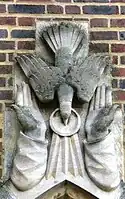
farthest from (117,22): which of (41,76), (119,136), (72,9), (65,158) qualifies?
(65,158)

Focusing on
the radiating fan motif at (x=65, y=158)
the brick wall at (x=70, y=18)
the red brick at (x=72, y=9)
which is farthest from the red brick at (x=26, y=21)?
the radiating fan motif at (x=65, y=158)

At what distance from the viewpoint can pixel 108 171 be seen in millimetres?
4934

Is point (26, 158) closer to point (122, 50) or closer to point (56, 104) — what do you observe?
point (56, 104)

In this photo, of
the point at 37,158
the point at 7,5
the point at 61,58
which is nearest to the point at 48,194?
the point at 37,158

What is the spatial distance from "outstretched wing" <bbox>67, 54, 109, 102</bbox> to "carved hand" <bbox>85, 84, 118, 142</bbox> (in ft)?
0.18

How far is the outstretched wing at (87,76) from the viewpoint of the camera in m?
5.08

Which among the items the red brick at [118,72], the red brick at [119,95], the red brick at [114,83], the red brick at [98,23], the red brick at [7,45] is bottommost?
the red brick at [119,95]

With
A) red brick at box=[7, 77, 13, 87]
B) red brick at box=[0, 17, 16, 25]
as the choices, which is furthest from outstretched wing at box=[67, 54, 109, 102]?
red brick at box=[0, 17, 16, 25]

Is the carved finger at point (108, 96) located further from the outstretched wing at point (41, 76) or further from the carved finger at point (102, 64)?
the outstretched wing at point (41, 76)

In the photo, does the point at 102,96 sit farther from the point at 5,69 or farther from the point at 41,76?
the point at 5,69

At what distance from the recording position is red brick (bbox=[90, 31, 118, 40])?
531 cm

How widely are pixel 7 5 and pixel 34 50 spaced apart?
341 mm

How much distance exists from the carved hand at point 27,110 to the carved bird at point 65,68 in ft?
0.19

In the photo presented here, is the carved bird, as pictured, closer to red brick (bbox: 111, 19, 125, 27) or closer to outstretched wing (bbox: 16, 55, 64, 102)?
outstretched wing (bbox: 16, 55, 64, 102)
